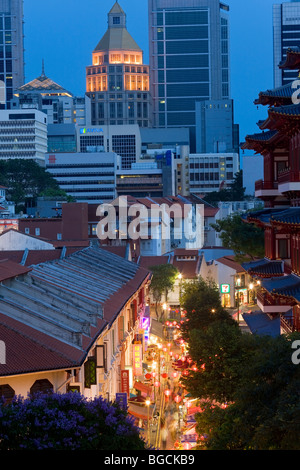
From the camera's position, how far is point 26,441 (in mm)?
18844

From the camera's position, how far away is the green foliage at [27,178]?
168250 millimetres

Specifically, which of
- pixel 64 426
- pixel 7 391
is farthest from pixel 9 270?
pixel 64 426

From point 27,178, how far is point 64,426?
155m

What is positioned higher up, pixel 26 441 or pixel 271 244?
pixel 271 244

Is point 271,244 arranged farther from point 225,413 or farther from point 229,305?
point 229,305

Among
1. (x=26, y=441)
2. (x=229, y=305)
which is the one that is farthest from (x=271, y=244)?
(x=229, y=305)

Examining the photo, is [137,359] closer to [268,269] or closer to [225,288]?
[268,269]

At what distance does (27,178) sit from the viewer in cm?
17238

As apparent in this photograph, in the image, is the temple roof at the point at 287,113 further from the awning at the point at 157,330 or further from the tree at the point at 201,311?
the awning at the point at 157,330

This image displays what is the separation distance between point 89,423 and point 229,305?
72.4 metres

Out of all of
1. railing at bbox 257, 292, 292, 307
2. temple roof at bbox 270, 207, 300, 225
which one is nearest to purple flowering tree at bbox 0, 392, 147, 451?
temple roof at bbox 270, 207, 300, 225

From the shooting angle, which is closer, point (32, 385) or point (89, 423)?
point (89, 423)

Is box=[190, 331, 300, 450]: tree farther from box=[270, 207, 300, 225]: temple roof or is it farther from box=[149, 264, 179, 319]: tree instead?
box=[149, 264, 179, 319]: tree

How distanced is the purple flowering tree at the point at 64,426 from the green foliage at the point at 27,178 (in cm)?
14625
